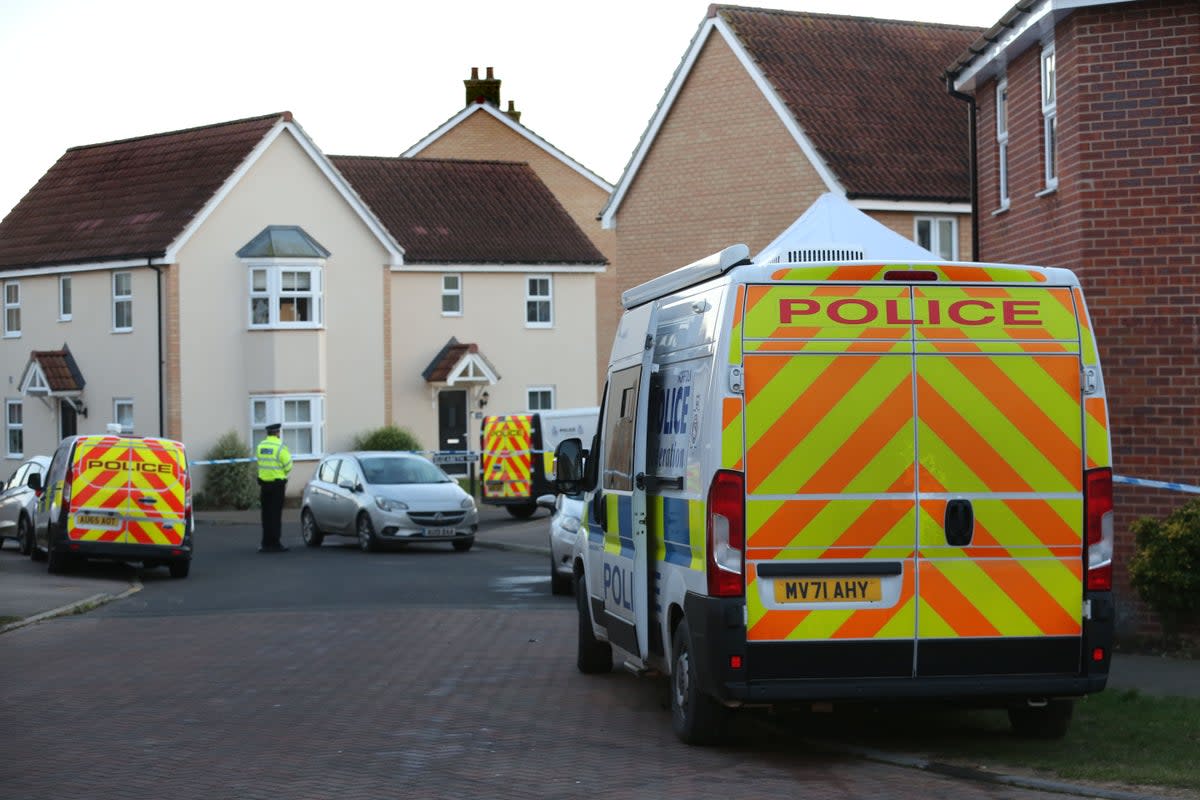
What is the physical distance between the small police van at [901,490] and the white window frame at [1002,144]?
919 centimetres

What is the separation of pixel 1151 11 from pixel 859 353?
7.05 m

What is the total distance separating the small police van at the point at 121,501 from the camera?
2305cm

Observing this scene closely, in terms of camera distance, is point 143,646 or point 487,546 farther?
point 487,546

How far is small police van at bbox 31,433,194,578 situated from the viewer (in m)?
23.0

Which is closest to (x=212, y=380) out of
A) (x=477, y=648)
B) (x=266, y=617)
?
(x=266, y=617)

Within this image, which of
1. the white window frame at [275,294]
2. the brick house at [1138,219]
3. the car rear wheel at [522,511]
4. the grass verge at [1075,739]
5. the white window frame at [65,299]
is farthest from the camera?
the white window frame at [65,299]

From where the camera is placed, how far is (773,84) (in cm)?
3656

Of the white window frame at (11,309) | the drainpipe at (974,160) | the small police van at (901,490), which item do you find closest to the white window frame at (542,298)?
the white window frame at (11,309)

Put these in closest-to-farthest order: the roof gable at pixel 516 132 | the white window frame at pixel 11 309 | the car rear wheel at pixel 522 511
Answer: the car rear wheel at pixel 522 511 → the white window frame at pixel 11 309 → the roof gable at pixel 516 132

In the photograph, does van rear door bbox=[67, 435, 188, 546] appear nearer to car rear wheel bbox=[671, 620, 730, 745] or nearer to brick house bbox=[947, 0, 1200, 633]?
brick house bbox=[947, 0, 1200, 633]

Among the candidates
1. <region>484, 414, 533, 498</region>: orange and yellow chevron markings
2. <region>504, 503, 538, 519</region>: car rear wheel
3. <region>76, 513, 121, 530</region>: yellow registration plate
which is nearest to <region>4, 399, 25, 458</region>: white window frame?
<region>504, 503, 538, 519</region>: car rear wheel

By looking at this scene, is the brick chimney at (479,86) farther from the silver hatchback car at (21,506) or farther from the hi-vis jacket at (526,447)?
the silver hatchback car at (21,506)

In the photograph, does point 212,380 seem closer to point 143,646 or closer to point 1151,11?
point 143,646

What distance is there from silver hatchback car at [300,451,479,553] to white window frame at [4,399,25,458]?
20465 millimetres
